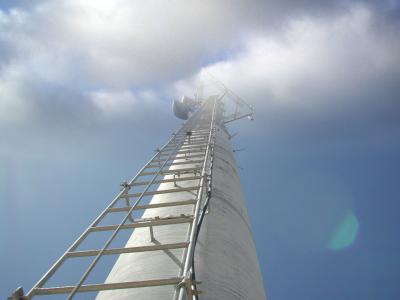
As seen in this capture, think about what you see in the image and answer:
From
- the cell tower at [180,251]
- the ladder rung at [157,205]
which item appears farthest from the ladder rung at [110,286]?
the ladder rung at [157,205]

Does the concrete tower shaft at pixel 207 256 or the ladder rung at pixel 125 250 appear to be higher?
the ladder rung at pixel 125 250

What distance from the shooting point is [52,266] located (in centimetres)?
593

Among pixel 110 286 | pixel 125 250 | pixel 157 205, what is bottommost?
pixel 110 286

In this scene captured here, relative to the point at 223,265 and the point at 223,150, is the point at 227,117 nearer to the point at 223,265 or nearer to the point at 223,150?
the point at 223,150

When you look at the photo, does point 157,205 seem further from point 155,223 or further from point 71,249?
point 71,249

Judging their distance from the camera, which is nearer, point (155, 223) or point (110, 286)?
point (110, 286)

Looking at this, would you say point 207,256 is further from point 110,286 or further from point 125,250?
point 110,286

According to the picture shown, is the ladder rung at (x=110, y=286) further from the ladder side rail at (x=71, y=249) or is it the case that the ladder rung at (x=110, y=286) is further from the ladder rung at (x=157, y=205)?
the ladder rung at (x=157, y=205)

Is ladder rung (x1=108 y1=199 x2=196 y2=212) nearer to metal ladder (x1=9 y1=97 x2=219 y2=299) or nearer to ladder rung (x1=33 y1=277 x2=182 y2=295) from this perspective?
metal ladder (x1=9 y1=97 x2=219 y2=299)

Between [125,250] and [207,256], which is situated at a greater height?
[125,250]

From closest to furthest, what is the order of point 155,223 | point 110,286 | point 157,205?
1. point 110,286
2. point 155,223
3. point 157,205

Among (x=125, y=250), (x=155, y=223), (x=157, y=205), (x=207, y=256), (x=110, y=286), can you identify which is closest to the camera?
(x=110, y=286)

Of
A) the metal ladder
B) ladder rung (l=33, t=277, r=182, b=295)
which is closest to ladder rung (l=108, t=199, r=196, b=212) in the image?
the metal ladder

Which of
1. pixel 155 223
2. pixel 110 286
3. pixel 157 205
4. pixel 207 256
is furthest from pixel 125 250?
pixel 157 205
